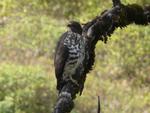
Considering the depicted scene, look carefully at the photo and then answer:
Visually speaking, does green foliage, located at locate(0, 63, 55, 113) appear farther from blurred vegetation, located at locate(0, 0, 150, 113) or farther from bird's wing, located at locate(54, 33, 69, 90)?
bird's wing, located at locate(54, 33, 69, 90)

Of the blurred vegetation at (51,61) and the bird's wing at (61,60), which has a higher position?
the blurred vegetation at (51,61)

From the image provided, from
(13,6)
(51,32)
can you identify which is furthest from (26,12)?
(51,32)

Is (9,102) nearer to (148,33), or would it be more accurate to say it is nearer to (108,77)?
(108,77)

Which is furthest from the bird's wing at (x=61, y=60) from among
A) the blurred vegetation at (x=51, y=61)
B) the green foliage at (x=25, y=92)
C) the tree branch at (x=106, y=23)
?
the green foliage at (x=25, y=92)

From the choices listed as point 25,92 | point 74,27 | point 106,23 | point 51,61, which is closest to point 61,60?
point 74,27

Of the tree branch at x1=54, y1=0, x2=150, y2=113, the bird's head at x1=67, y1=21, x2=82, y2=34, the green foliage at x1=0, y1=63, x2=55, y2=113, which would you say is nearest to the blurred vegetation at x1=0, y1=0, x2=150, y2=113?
the green foliage at x1=0, y1=63, x2=55, y2=113

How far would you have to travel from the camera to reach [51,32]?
11.2 m

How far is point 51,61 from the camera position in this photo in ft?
35.1

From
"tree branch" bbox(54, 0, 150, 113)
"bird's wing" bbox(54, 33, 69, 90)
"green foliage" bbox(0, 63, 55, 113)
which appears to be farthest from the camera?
"green foliage" bbox(0, 63, 55, 113)

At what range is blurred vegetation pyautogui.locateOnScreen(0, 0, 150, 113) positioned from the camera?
8.27 metres

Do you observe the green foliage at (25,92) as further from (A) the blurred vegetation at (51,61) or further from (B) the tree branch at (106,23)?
(B) the tree branch at (106,23)

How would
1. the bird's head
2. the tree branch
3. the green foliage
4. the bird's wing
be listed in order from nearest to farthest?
the tree branch
the bird's wing
the bird's head
the green foliage

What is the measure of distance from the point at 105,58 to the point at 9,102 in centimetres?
400

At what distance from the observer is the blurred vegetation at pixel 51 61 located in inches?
325
